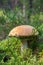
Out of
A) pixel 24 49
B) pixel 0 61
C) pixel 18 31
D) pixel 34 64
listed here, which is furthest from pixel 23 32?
pixel 0 61

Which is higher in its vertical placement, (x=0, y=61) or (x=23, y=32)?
(x=0, y=61)

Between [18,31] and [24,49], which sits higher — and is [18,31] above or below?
above

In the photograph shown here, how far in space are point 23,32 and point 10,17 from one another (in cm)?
195

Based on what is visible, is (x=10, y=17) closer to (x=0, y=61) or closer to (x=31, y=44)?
(x=31, y=44)

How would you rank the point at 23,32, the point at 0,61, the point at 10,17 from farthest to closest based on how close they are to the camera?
the point at 10,17
the point at 23,32
the point at 0,61

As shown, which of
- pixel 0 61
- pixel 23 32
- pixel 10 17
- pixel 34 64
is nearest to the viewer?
pixel 0 61

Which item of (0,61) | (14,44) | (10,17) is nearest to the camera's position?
(0,61)

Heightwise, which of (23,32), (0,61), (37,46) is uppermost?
(0,61)

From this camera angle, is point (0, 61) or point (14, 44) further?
point (14, 44)

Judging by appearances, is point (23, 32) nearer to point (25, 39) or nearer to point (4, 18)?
point (25, 39)

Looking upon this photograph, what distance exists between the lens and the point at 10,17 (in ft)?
24.6

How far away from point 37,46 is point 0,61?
121 inches

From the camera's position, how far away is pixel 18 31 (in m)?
5.68

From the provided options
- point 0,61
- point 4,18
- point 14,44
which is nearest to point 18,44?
point 14,44
